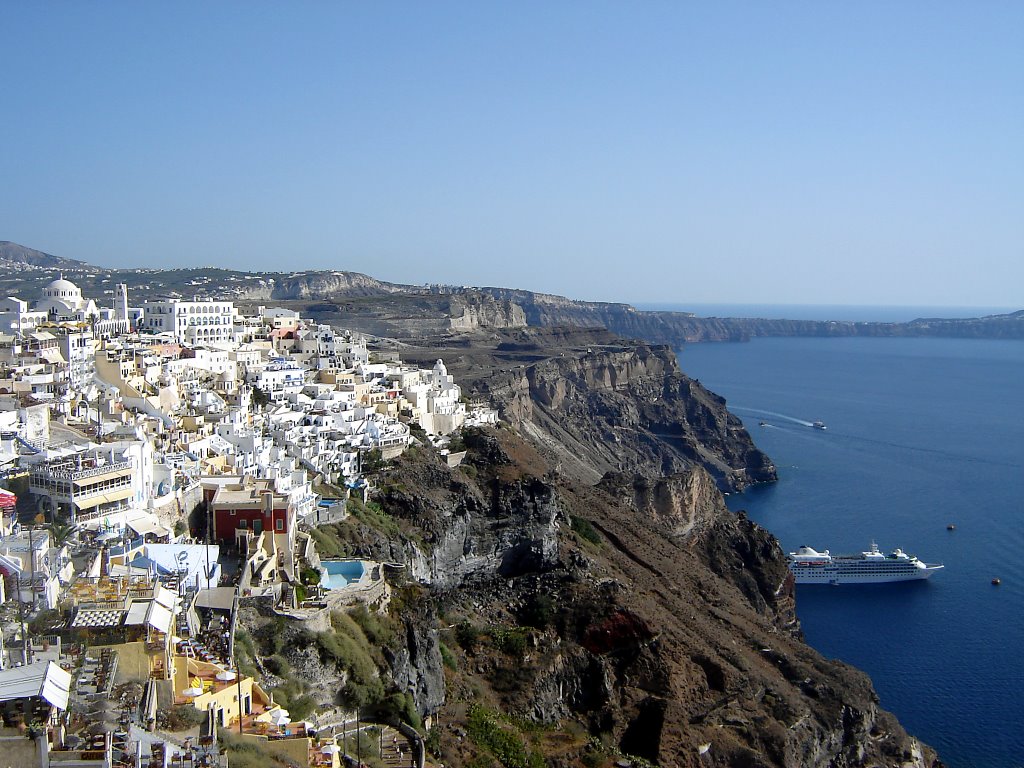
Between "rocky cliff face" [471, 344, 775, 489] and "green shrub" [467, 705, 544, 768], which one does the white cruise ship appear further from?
"green shrub" [467, 705, 544, 768]

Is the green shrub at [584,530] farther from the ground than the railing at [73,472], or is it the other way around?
the railing at [73,472]

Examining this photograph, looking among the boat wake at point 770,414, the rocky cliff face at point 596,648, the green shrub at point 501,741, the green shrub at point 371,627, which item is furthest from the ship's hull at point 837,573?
the boat wake at point 770,414

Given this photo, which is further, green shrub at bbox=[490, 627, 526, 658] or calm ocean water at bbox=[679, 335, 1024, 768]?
calm ocean water at bbox=[679, 335, 1024, 768]

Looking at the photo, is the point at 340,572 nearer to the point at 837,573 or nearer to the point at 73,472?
the point at 73,472

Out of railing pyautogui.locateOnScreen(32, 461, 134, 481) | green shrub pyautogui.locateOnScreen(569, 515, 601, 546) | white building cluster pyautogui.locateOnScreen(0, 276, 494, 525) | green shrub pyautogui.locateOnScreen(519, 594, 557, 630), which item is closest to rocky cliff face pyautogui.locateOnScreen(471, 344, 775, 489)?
white building cluster pyautogui.locateOnScreen(0, 276, 494, 525)

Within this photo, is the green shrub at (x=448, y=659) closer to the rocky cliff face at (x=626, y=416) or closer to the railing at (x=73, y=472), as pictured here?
the railing at (x=73, y=472)

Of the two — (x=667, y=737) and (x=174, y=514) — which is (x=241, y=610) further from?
(x=667, y=737)
